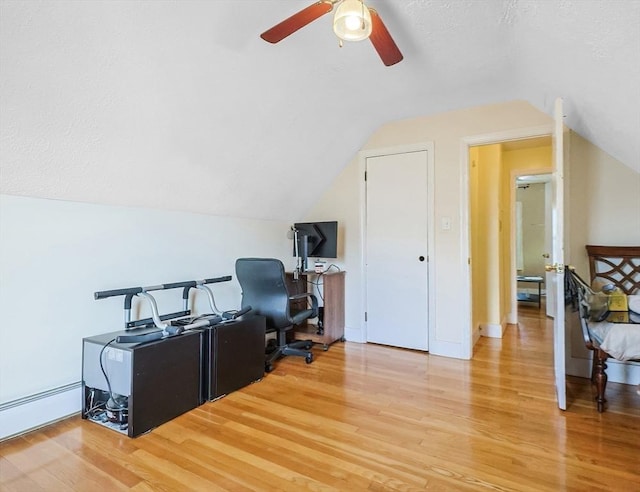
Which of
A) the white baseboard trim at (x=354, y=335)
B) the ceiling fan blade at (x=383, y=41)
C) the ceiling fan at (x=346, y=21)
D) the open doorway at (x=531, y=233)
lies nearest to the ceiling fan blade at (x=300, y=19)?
the ceiling fan at (x=346, y=21)

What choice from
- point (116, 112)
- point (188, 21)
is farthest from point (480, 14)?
point (116, 112)

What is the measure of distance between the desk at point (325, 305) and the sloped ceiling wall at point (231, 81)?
1.26m

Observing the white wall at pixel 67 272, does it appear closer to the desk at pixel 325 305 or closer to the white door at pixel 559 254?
the desk at pixel 325 305

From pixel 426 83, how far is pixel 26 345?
3.31 m

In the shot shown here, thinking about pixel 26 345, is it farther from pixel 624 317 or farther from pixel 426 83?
pixel 624 317

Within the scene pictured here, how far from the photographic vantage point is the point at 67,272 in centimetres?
215

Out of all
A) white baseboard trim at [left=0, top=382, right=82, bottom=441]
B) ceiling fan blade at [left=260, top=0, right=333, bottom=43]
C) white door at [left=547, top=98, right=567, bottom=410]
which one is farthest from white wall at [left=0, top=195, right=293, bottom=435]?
white door at [left=547, top=98, right=567, bottom=410]

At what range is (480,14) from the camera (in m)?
1.91

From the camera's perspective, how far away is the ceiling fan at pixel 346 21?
146cm

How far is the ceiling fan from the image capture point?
1.46 m

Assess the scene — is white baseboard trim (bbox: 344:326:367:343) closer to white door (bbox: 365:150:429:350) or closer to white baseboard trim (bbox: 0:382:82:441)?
white door (bbox: 365:150:429:350)

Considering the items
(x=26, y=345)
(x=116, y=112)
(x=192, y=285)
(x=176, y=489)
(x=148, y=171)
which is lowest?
(x=176, y=489)

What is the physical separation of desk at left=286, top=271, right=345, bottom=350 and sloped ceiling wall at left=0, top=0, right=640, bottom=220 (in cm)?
126

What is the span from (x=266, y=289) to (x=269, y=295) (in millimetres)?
64
